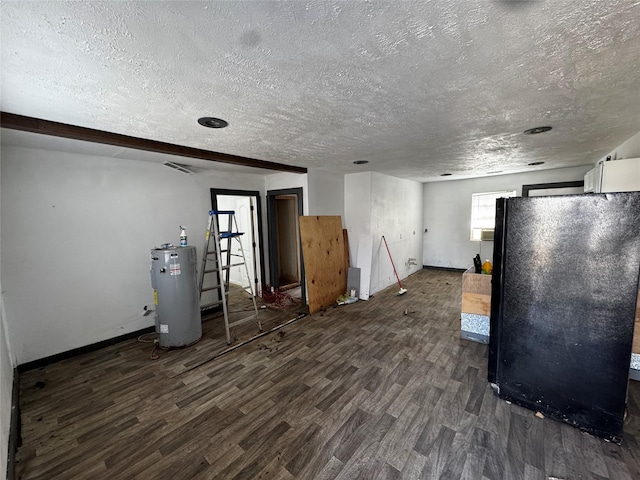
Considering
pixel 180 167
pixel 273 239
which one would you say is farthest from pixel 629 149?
pixel 180 167

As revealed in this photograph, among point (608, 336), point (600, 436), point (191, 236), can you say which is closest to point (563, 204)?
point (608, 336)

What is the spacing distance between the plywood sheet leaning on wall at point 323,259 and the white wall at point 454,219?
3.33 meters

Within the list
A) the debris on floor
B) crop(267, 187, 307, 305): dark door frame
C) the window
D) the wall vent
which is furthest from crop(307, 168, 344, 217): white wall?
the wall vent

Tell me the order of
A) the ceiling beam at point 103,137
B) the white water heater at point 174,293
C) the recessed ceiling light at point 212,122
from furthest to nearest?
1. the white water heater at point 174,293
2. the recessed ceiling light at point 212,122
3. the ceiling beam at point 103,137

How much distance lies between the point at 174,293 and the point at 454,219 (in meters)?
6.40

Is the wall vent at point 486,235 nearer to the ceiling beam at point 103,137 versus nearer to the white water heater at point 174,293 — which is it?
A: the ceiling beam at point 103,137

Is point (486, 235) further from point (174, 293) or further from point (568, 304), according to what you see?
point (174, 293)

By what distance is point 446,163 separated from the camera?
13.5ft

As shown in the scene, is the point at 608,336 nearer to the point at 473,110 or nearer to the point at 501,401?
the point at 501,401

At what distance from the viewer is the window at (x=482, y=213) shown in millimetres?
6020

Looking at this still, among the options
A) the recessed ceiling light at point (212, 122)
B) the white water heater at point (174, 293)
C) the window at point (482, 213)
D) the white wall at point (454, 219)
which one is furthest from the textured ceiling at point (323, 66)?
the window at point (482, 213)

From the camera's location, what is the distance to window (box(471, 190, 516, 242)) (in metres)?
6.02

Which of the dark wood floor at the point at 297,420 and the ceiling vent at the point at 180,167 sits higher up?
the ceiling vent at the point at 180,167

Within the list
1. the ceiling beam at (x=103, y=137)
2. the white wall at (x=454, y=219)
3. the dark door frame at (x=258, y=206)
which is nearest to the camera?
the ceiling beam at (x=103, y=137)
